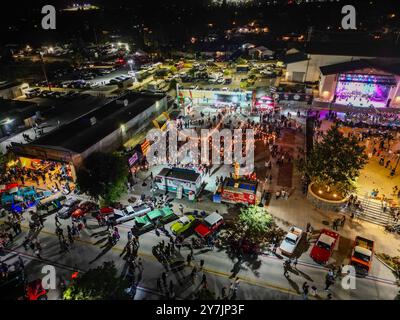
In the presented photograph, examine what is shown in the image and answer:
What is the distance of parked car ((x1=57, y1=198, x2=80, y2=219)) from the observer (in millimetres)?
29219

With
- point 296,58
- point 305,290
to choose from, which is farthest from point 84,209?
point 296,58

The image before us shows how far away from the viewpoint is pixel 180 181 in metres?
31.0

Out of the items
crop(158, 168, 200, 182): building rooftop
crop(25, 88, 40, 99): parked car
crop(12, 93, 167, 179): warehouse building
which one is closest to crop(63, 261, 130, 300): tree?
crop(158, 168, 200, 182): building rooftop

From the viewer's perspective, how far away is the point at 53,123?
45.7 m

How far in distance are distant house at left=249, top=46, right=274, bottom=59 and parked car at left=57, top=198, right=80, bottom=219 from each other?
253 feet

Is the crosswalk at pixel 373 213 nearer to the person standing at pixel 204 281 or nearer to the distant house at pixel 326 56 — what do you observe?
the person standing at pixel 204 281

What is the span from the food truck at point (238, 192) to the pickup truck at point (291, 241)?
17.9ft

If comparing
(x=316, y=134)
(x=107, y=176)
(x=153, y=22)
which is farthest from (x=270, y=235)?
(x=153, y=22)

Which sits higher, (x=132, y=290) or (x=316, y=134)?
(x=316, y=134)

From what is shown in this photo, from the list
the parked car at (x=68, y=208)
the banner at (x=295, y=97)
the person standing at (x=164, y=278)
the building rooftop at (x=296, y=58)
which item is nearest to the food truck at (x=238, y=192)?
the person standing at (x=164, y=278)

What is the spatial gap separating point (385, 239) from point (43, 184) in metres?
38.7

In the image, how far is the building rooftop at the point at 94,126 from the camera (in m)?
33.8
